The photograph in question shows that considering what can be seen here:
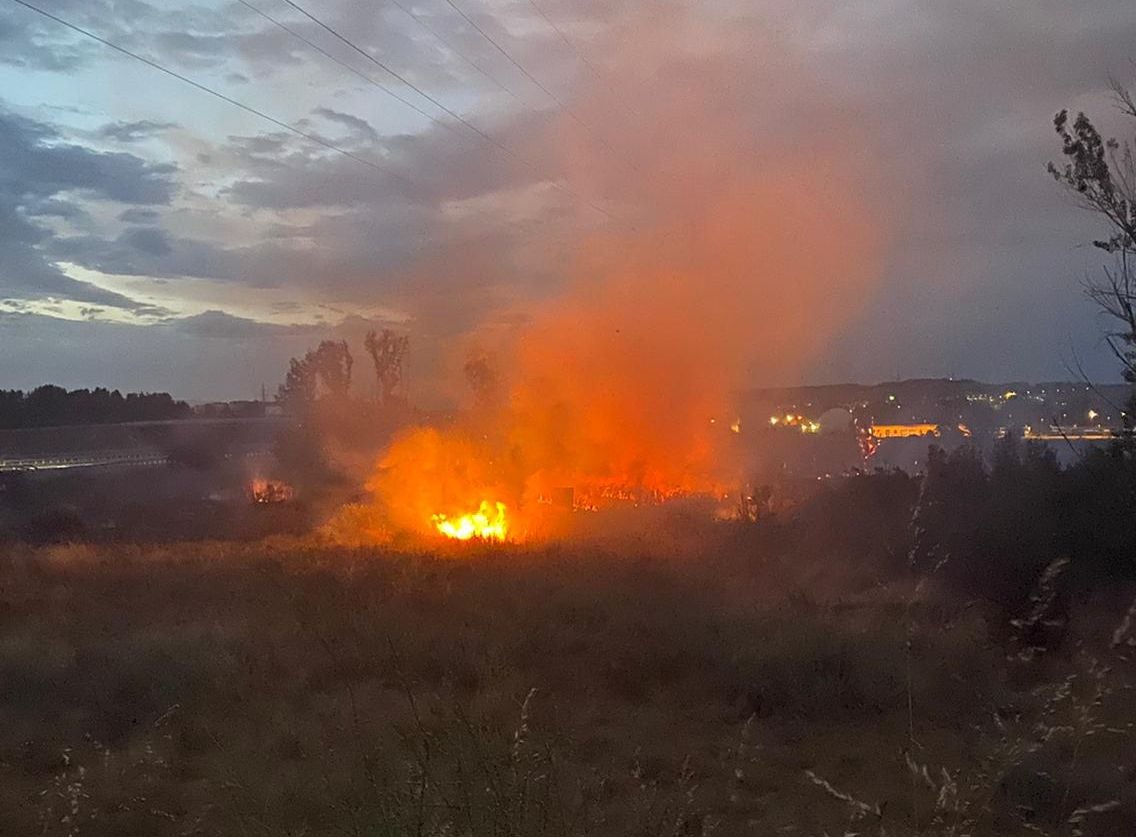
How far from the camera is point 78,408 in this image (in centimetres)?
9681

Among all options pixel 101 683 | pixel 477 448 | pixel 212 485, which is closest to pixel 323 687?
pixel 101 683

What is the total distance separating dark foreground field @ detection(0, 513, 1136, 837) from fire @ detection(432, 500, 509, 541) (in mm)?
11447

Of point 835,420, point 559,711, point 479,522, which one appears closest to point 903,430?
point 835,420

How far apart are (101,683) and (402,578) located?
6.85 meters

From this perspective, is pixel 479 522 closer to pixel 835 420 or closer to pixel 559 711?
pixel 559 711

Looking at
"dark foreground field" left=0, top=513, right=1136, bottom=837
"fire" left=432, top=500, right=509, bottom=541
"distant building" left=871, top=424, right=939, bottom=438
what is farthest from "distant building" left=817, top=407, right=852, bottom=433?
"dark foreground field" left=0, top=513, right=1136, bottom=837

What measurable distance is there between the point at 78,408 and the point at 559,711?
100486mm

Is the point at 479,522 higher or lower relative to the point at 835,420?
lower

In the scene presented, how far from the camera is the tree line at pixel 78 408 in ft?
291

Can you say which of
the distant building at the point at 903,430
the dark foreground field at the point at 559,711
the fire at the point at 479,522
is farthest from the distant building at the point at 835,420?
the dark foreground field at the point at 559,711

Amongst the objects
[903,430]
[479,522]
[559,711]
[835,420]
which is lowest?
[559,711]

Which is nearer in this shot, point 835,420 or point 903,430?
point 835,420

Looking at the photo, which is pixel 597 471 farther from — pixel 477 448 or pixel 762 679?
pixel 762 679

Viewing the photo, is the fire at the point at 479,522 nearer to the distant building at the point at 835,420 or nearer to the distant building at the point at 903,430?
the distant building at the point at 835,420
